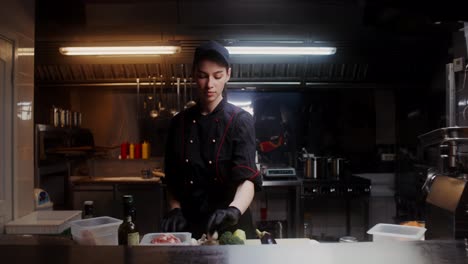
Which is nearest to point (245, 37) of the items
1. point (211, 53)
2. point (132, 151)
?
point (132, 151)

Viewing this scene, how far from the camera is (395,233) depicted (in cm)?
179

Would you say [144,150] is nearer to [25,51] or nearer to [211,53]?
[25,51]

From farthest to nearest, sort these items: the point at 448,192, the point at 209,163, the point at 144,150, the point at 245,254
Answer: the point at 144,150
the point at 209,163
the point at 448,192
the point at 245,254

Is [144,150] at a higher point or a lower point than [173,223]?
higher

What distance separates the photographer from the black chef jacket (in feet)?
6.61

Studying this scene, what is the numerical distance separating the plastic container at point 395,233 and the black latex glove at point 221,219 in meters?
0.65

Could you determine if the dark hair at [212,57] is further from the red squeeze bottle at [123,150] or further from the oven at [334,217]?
the red squeeze bottle at [123,150]

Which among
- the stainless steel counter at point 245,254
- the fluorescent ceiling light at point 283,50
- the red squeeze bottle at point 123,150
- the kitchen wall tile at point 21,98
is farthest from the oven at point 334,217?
the stainless steel counter at point 245,254

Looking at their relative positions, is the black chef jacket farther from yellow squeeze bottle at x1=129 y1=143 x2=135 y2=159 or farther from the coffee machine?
yellow squeeze bottle at x1=129 y1=143 x2=135 y2=159

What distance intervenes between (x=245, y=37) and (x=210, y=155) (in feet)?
9.96

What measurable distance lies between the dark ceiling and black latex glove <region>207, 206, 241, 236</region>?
134 inches

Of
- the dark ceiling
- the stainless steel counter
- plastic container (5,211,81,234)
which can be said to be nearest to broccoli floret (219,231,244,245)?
the stainless steel counter

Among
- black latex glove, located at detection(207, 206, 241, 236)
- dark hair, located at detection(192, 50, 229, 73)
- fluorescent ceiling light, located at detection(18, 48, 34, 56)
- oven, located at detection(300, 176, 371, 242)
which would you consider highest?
fluorescent ceiling light, located at detection(18, 48, 34, 56)

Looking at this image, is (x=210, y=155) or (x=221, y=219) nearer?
(x=221, y=219)
